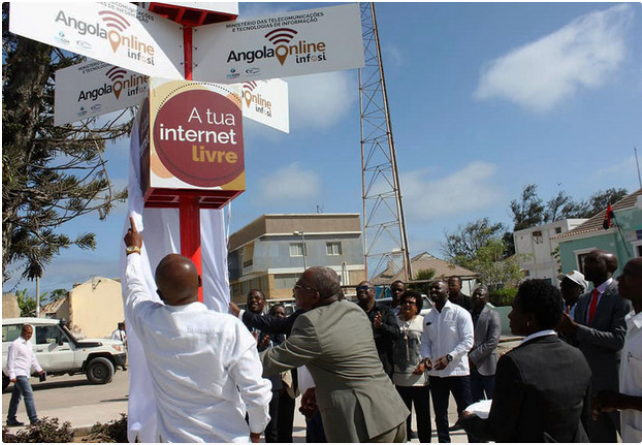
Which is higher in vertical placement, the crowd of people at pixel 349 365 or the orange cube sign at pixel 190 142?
the orange cube sign at pixel 190 142

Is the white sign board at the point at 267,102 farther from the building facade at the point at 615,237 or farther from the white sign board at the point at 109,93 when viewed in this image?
the building facade at the point at 615,237

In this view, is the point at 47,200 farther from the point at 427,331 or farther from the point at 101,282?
the point at 101,282

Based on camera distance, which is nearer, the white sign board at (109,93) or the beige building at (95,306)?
the white sign board at (109,93)

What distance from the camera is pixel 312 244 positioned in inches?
1946

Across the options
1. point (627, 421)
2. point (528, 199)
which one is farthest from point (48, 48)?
point (528, 199)

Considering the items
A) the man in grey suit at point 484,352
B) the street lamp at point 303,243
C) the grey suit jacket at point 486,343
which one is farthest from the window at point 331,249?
the grey suit jacket at point 486,343

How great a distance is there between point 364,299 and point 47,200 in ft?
32.1

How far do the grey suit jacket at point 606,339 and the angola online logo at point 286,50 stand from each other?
2.69 m

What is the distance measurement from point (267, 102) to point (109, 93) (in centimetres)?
121

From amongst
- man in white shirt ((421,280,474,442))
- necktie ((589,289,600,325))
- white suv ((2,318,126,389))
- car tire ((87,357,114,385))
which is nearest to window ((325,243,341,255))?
white suv ((2,318,126,389))

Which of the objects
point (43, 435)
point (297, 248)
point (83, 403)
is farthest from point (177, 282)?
point (297, 248)

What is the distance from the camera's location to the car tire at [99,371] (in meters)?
15.5

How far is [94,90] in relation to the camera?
14.2ft

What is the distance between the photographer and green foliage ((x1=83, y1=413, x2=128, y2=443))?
7785mm
